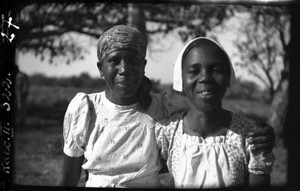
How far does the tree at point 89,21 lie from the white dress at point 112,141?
0.45 meters

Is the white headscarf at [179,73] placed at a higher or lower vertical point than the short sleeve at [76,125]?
higher

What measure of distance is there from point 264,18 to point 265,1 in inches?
4.8

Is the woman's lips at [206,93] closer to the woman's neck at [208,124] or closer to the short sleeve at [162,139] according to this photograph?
the woman's neck at [208,124]

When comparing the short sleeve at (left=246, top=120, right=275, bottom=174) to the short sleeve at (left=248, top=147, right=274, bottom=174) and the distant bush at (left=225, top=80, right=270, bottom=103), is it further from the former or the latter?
the distant bush at (left=225, top=80, right=270, bottom=103)

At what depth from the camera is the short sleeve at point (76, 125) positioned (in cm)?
265

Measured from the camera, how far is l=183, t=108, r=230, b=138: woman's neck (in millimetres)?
2645

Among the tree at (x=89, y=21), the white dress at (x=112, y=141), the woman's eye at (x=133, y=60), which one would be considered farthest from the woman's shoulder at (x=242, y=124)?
the woman's eye at (x=133, y=60)

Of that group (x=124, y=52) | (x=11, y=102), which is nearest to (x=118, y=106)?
(x=124, y=52)

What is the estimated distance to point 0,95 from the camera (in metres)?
2.82

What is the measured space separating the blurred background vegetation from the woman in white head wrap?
0.20 metres

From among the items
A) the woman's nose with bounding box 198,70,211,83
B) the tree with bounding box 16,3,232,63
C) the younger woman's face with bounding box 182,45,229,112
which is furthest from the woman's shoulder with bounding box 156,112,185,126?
the tree with bounding box 16,3,232,63

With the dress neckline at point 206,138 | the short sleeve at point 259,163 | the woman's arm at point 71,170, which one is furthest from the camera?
the woman's arm at point 71,170

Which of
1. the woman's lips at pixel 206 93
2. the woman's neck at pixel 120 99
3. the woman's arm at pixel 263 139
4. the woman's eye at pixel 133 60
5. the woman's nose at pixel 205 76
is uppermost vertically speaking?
the woman's eye at pixel 133 60

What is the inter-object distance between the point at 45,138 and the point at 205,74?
1332 millimetres
